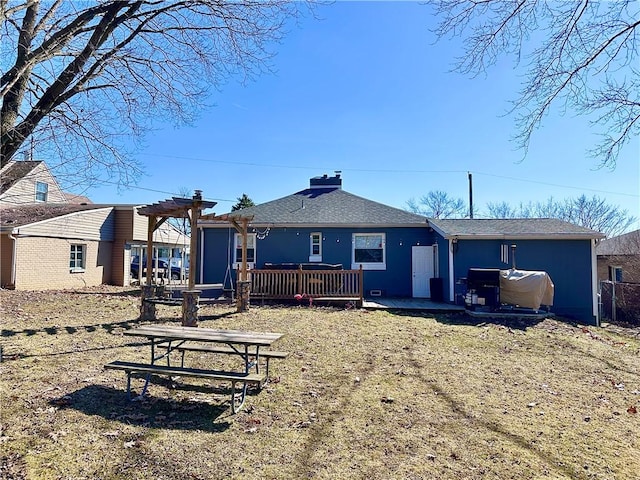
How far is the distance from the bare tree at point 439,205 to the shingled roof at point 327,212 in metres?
27.9

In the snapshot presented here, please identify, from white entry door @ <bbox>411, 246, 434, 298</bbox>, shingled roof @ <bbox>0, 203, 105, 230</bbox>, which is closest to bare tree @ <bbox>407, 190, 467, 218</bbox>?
white entry door @ <bbox>411, 246, 434, 298</bbox>

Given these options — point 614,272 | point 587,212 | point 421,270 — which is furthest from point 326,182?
point 587,212

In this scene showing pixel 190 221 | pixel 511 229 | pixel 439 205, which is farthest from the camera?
pixel 439 205

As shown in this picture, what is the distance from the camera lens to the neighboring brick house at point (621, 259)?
20.4 m

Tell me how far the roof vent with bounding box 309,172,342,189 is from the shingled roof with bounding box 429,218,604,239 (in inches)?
243

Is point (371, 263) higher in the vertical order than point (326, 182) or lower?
lower

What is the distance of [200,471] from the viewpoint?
300 centimetres

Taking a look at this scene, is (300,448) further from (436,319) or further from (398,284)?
(398,284)

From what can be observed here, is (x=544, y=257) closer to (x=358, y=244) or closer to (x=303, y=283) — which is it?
(x=358, y=244)

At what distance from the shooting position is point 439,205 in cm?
4450

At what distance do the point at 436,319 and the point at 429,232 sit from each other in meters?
5.03

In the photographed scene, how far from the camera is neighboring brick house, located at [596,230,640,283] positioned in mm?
20448

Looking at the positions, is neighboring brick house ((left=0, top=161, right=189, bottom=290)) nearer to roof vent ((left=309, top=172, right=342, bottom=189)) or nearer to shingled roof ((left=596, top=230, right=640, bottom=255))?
roof vent ((left=309, top=172, right=342, bottom=189))

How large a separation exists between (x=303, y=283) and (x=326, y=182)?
8.22 m
